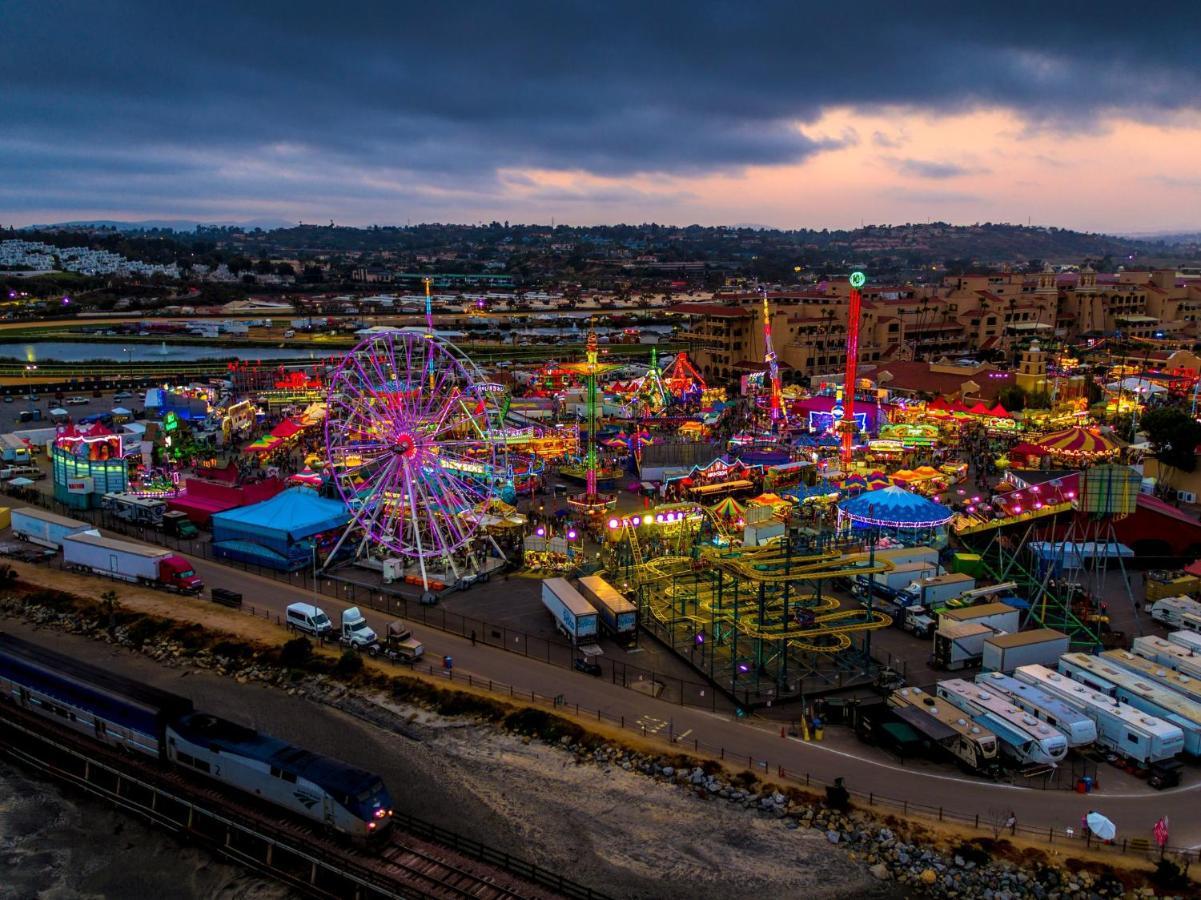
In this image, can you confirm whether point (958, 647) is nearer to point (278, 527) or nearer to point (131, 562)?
point (278, 527)

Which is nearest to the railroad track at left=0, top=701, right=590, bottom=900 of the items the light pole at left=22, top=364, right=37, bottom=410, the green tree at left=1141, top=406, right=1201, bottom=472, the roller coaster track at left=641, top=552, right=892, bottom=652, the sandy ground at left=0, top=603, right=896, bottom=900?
the sandy ground at left=0, top=603, right=896, bottom=900

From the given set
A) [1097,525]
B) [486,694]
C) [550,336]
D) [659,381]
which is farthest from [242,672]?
[550,336]

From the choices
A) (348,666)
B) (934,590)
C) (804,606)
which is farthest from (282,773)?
(934,590)

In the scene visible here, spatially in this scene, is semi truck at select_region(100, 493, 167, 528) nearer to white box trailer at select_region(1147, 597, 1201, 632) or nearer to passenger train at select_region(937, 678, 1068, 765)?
passenger train at select_region(937, 678, 1068, 765)

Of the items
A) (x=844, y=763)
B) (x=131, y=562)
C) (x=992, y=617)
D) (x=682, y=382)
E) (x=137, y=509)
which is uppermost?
(x=682, y=382)

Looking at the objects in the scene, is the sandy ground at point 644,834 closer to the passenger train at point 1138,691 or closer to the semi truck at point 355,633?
the semi truck at point 355,633

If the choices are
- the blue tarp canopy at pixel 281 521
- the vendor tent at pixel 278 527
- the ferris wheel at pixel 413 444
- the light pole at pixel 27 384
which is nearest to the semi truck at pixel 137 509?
the vendor tent at pixel 278 527
